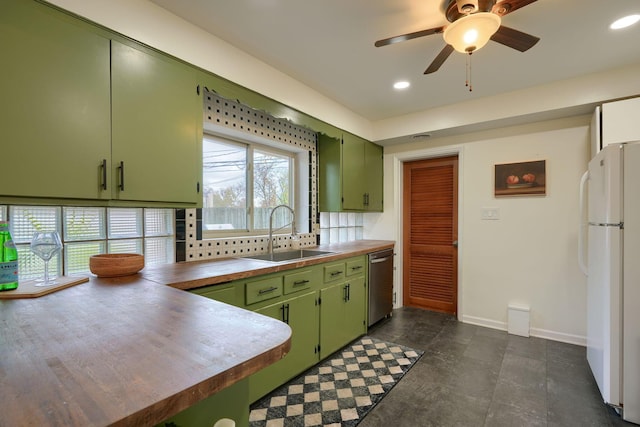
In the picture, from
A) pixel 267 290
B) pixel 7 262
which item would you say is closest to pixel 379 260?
pixel 267 290

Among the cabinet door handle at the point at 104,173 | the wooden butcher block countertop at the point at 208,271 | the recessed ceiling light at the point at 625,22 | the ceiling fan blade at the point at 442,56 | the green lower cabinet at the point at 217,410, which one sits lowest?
the green lower cabinet at the point at 217,410

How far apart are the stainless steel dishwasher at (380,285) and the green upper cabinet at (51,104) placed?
2.46 metres

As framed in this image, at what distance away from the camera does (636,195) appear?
168 centimetres

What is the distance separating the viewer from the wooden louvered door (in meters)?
3.58

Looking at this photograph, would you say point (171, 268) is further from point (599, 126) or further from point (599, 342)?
point (599, 126)

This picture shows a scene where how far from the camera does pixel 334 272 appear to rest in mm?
2543

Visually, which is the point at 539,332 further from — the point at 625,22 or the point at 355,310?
the point at 625,22

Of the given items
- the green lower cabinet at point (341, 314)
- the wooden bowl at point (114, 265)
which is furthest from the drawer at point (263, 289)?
the wooden bowl at point (114, 265)

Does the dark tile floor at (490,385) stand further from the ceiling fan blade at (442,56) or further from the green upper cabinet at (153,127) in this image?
the ceiling fan blade at (442,56)

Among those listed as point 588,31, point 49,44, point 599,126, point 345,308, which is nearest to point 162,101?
point 49,44

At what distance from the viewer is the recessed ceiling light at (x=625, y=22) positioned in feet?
5.82

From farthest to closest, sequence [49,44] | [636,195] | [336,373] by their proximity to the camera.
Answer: [336,373] → [636,195] → [49,44]

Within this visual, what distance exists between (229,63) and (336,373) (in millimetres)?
2443

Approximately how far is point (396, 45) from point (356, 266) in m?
1.91
